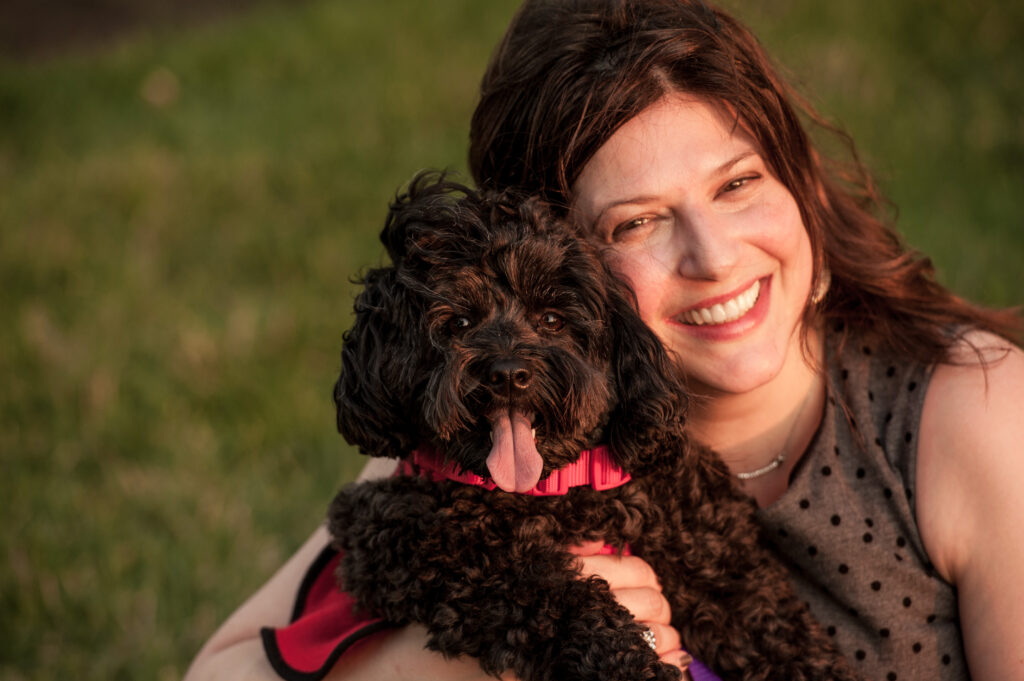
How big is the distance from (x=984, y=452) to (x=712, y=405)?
0.76m

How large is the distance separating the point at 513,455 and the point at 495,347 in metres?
0.26

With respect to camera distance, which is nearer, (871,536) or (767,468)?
(871,536)

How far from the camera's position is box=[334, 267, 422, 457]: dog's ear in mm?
2541

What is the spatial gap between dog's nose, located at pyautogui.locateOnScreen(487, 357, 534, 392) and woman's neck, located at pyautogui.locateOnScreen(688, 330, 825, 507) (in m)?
0.82

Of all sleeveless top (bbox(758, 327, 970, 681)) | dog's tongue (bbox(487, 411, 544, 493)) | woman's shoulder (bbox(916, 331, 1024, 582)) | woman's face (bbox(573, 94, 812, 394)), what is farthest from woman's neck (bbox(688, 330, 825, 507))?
dog's tongue (bbox(487, 411, 544, 493))

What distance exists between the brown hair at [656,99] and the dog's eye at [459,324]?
478mm

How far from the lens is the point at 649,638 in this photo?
2418mm

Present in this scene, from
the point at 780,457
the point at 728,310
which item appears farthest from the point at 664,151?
the point at 780,457

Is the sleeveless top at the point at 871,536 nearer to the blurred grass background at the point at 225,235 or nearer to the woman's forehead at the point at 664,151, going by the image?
the woman's forehead at the point at 664,151

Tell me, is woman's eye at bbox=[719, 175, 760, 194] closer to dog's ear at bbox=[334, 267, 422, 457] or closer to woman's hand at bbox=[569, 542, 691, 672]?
dog's ear at bbox=[334, 267, 422, 457]

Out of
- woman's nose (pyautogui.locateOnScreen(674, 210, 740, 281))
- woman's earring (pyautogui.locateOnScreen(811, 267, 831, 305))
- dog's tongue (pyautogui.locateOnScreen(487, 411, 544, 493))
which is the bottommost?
dog's tongue (pyautogui.locateOnScreen(487, 411, 544, 493))

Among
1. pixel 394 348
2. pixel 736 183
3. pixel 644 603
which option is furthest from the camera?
pixel 736 183

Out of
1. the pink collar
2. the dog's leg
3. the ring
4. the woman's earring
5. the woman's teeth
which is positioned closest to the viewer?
the dog's leg

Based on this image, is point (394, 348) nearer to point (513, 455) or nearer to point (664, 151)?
point (513, 455)
